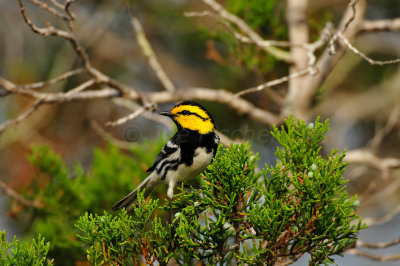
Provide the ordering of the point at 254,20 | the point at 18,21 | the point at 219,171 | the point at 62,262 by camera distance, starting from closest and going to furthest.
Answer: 1. the point at 219,171
2. the point at 62,262
3. the point at 254,20
4. the point at 18,21

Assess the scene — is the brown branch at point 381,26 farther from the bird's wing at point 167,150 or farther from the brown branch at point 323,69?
the bird's wing at point 167,150

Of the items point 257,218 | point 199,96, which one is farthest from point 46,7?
point 257,218

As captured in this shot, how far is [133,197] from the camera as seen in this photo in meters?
3.21

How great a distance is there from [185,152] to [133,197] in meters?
0.46

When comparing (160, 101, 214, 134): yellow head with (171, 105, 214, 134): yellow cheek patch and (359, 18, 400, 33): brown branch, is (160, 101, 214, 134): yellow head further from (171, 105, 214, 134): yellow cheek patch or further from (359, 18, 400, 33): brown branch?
(359, 18, 400, 33): brown branch

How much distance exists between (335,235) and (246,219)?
0.37 metres

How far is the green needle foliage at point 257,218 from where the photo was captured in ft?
6.53

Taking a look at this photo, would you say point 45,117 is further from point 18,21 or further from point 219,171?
point 219,171

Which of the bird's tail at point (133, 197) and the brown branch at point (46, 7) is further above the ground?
the brown branch at point (46, 7)

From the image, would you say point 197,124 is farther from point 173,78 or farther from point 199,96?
point 173,78

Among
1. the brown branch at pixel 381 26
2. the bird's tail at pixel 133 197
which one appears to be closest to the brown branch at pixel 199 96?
the bird's tail at pixel 133 197

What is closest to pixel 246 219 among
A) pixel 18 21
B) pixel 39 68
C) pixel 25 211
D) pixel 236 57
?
pixel 25 211

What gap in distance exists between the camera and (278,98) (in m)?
4.24

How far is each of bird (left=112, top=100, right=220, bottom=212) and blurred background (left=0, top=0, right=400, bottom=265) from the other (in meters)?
1.49
